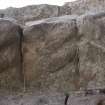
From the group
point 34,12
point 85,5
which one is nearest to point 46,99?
point 34,12

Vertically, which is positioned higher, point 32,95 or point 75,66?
point 75,66

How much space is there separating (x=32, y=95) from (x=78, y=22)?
3.73 ft

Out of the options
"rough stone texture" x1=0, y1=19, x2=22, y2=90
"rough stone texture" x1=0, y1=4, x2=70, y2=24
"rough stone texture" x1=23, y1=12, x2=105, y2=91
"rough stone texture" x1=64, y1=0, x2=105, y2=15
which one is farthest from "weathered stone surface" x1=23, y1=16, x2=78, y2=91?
"rough stone texture" x1=64, y1=0, x2=105, y2=15

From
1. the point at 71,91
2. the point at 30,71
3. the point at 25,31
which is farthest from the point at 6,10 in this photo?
the point at 71,91

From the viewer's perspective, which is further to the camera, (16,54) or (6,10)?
(6,10)

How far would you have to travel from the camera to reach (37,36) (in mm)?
3375

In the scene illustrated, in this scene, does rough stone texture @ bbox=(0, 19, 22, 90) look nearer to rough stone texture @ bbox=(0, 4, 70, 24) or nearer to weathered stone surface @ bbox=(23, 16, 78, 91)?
weathered stone surface @ bbox=(23, 16, 78, 91)

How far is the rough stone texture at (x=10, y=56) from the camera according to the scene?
334 cm

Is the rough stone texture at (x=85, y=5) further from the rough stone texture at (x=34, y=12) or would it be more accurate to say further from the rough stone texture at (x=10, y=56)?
the rough stone texture at (x=10, y=56)

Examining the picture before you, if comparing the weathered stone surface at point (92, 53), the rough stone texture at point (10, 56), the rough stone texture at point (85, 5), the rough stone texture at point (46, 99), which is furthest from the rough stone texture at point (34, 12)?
the rough stone texture at point (46, 99)

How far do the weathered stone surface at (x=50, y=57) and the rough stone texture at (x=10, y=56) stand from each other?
0.40 ft

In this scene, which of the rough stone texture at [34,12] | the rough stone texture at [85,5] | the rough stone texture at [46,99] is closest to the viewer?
the rough stone texture at [46,99]

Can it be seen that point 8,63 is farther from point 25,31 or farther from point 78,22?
point 78,22

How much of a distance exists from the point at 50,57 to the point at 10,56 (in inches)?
20.7
